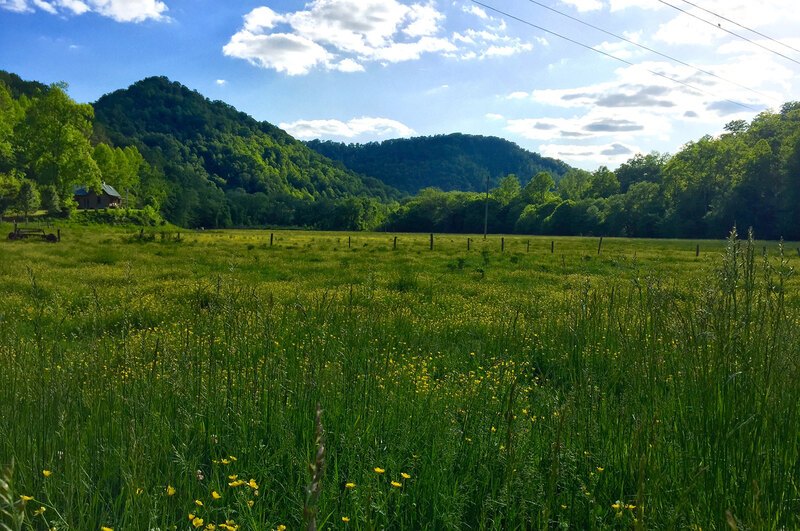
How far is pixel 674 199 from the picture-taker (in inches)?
3656

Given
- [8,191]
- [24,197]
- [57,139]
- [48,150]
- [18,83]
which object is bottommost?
[24,197]

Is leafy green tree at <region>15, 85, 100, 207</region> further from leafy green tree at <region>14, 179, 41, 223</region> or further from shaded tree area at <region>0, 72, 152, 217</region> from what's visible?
leafy green tree at <region>14, 179, 41, 223</region>

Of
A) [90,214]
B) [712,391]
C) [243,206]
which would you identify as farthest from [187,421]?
[243,206]

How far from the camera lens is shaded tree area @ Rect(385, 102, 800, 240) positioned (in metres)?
71.4

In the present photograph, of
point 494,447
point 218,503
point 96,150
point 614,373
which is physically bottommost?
point 218,503

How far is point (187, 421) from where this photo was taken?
12.6ft

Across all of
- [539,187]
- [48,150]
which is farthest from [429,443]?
[539,187]

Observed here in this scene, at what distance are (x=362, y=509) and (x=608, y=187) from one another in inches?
5681

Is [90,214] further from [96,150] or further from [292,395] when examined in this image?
[292,395]

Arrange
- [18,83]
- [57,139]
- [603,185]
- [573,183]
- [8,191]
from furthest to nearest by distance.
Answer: [573,183]
[18,83]
[603,185]
[57,139]
[8,191]

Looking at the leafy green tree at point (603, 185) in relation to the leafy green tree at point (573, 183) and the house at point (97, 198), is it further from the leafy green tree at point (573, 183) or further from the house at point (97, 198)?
the house at point (97, 198)

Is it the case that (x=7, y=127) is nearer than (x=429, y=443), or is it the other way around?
(x=429, y=443)

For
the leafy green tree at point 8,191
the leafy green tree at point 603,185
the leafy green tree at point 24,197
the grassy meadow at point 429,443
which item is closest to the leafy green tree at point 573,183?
the leafy green tree at point 603,185

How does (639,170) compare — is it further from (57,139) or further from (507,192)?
(57,139)
